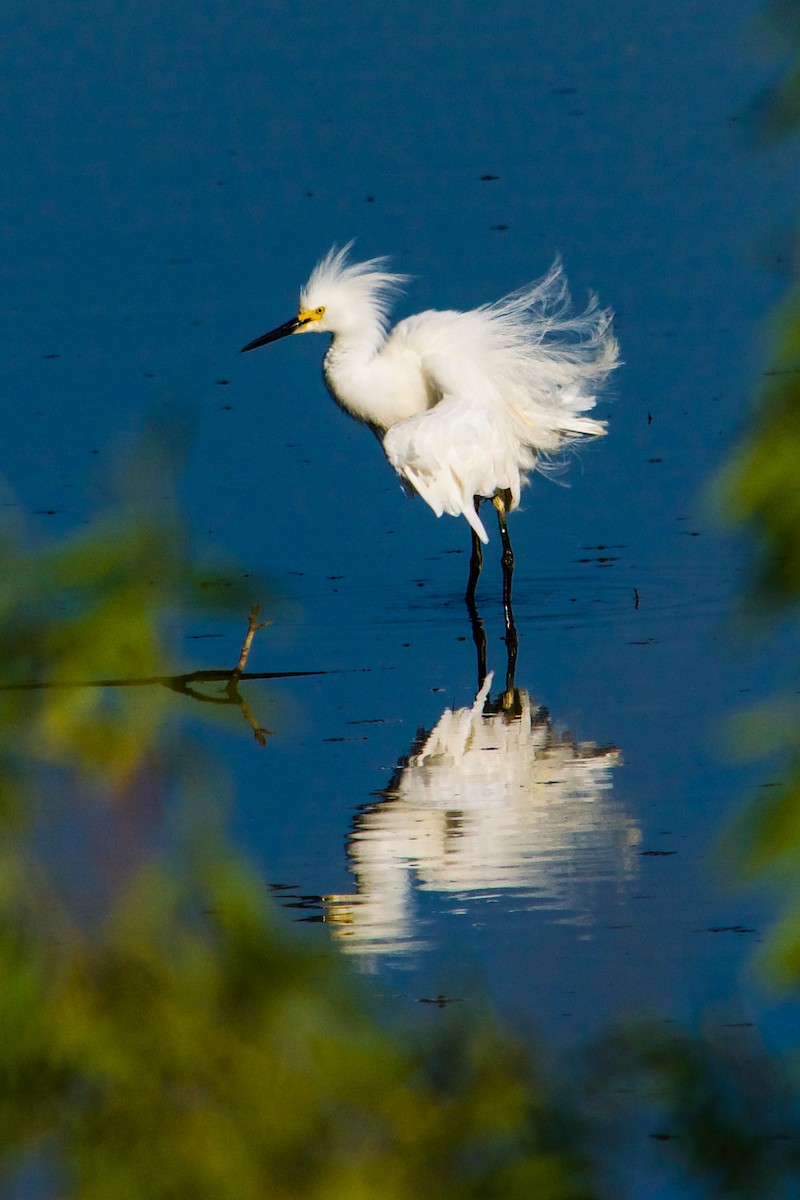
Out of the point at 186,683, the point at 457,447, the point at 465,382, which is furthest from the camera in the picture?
the point at 465,382

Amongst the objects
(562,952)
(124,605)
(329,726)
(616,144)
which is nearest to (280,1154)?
(124,605)

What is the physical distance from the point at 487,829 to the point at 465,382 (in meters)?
3.59

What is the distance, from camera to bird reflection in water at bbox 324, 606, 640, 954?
4.27m

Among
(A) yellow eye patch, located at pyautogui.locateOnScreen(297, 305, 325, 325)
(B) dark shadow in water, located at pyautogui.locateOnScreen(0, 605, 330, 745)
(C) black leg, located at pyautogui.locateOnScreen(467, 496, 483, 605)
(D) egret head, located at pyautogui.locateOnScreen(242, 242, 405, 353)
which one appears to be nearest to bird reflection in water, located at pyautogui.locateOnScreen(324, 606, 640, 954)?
(C) black leg, located at pyautogui.locateOnScreen(467, 496, 483, 605)

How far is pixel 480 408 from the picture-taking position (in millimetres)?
8016

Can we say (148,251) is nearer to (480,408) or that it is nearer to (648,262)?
(648,262)

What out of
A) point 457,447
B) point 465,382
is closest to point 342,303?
point 465,382

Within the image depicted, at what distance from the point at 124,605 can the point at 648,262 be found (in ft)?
39.5

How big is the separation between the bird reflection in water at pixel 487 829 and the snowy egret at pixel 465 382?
1.83 m

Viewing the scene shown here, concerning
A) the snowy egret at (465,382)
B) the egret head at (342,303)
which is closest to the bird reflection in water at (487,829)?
the snowy egret at (465,382)

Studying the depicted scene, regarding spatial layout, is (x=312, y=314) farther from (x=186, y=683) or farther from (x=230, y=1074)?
(x=230, y=1074)

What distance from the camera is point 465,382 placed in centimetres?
816

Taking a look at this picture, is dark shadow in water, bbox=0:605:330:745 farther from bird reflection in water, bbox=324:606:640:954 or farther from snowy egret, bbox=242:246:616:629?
snowy egret, bbox=242:246:616:629

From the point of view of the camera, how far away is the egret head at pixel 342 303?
28.5ft
